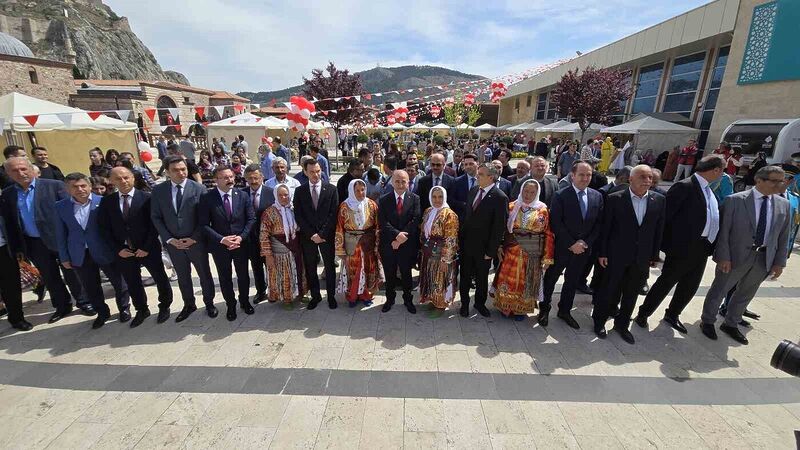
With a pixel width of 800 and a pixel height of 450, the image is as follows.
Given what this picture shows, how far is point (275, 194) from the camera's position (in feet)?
12.9

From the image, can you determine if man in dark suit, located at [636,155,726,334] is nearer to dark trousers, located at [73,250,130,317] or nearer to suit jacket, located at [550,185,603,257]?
suit jacket, located at [550,185,603,257]

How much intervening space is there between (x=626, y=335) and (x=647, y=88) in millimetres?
21538

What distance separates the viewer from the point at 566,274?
3826 mm

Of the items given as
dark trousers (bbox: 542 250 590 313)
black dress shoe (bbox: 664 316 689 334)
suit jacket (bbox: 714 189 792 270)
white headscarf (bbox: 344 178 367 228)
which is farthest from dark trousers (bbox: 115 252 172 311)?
suit jacket (bbox: 714 189 792 270)

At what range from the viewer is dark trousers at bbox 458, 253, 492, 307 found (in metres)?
3.86

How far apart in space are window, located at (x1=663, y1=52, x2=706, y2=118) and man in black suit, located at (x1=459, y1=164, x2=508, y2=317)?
18.7 meters

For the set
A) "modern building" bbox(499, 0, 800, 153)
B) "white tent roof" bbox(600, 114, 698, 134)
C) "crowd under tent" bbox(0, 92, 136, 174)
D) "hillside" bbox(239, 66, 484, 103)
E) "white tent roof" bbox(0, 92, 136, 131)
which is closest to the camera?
"white tent roof" bbox(0, 92, 136, 131)

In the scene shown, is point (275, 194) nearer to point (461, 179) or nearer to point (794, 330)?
Result: point (461, 179)

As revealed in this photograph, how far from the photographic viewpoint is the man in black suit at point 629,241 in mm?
3375

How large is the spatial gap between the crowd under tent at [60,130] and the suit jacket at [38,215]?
701cm

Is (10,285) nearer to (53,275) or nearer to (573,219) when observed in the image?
(53,275)

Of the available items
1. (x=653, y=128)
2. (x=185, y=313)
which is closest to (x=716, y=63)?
(x=653, y=128)

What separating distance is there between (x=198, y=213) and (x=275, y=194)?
2.73 feet

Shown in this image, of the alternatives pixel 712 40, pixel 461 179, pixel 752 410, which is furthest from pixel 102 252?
pixel 712 40
